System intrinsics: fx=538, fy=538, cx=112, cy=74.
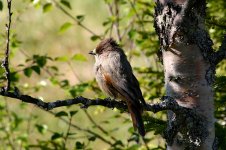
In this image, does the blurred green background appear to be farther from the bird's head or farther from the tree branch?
the tree branch

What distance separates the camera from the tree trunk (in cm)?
316

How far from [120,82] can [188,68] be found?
0.86m

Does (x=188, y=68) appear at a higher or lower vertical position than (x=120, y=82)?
higher

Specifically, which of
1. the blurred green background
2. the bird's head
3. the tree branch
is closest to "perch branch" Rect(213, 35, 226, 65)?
the tree branch

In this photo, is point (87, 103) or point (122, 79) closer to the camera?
point (87, 103)

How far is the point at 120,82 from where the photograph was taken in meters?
3.97

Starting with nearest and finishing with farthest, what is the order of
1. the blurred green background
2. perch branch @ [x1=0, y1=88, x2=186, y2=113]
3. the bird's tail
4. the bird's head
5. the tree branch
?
perch branch @ [x1=0, y1=88, x2=186, y2=113], the tree branch, the bird's tail, the bird's head, the blurred green background

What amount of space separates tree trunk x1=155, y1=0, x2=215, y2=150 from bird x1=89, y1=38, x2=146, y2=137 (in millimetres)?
368

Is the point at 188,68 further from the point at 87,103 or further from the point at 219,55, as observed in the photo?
the point at 87,103

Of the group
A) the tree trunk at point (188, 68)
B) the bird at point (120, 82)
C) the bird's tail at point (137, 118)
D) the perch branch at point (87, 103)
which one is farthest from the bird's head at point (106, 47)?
the tree trunk at point (188, 68)

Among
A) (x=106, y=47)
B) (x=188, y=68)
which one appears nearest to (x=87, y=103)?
(x=188, y=68)

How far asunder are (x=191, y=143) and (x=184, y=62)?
0.49 meters

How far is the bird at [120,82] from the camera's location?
12.0 feet

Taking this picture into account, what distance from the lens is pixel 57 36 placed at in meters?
13.4
